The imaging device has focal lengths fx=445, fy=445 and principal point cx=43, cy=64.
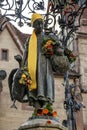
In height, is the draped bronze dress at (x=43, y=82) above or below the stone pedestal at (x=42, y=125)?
above

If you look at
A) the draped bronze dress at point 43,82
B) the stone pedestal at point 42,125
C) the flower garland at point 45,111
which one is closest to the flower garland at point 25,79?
the draped bronze dress at point 43,82

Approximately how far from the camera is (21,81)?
7227mm

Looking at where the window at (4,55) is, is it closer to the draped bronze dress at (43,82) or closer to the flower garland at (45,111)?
the draped bronze dress at (43,82)

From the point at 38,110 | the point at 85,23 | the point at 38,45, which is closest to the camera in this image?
the point at 38,110

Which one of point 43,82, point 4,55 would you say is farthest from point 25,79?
point 4,55

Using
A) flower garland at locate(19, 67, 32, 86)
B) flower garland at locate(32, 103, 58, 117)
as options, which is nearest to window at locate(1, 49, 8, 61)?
flower garland at locate(19, 67, 32, 86)

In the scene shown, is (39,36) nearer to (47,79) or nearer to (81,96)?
(47,79)

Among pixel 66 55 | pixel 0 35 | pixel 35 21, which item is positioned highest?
pixel 35 21

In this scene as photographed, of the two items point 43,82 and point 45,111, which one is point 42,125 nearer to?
point 45,111

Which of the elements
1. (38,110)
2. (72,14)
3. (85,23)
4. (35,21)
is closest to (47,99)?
(38,110)

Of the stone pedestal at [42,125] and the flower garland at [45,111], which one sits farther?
the flower garland at [45,111]

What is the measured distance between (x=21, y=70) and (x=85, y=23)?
2361 cm

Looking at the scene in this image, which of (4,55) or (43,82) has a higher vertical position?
(43,82)

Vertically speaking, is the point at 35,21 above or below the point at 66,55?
above
